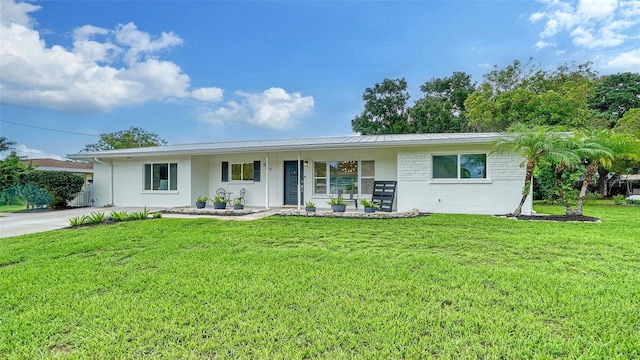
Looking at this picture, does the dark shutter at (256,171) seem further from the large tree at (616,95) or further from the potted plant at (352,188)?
→ the large tree at (616,95)

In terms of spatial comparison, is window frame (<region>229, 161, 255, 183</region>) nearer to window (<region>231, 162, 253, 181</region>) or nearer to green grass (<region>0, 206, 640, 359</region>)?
window (<region>231, 162, 253, 181</region>)

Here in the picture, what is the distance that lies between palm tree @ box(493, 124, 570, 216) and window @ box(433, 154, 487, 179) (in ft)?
2.69

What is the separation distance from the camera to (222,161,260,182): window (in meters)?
13.1

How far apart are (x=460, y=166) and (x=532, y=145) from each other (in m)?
2.10

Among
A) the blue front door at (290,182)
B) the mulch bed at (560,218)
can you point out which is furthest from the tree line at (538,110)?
the blue front door at (290,182)

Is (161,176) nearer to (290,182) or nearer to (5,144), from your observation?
(290,182)

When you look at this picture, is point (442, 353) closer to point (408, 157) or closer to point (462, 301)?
point (462, 301)

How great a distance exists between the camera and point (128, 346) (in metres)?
2.33

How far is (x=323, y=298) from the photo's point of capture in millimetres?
3160

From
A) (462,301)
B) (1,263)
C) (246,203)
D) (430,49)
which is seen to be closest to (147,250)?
(1,263)

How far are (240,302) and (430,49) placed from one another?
19.8m

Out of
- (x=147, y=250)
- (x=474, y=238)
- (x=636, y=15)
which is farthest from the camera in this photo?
(x=636, y=15)

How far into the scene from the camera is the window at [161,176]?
13.2 metres

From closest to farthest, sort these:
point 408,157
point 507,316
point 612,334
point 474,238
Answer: point 612,334, point 507,316, point 474,238, point 408,157
